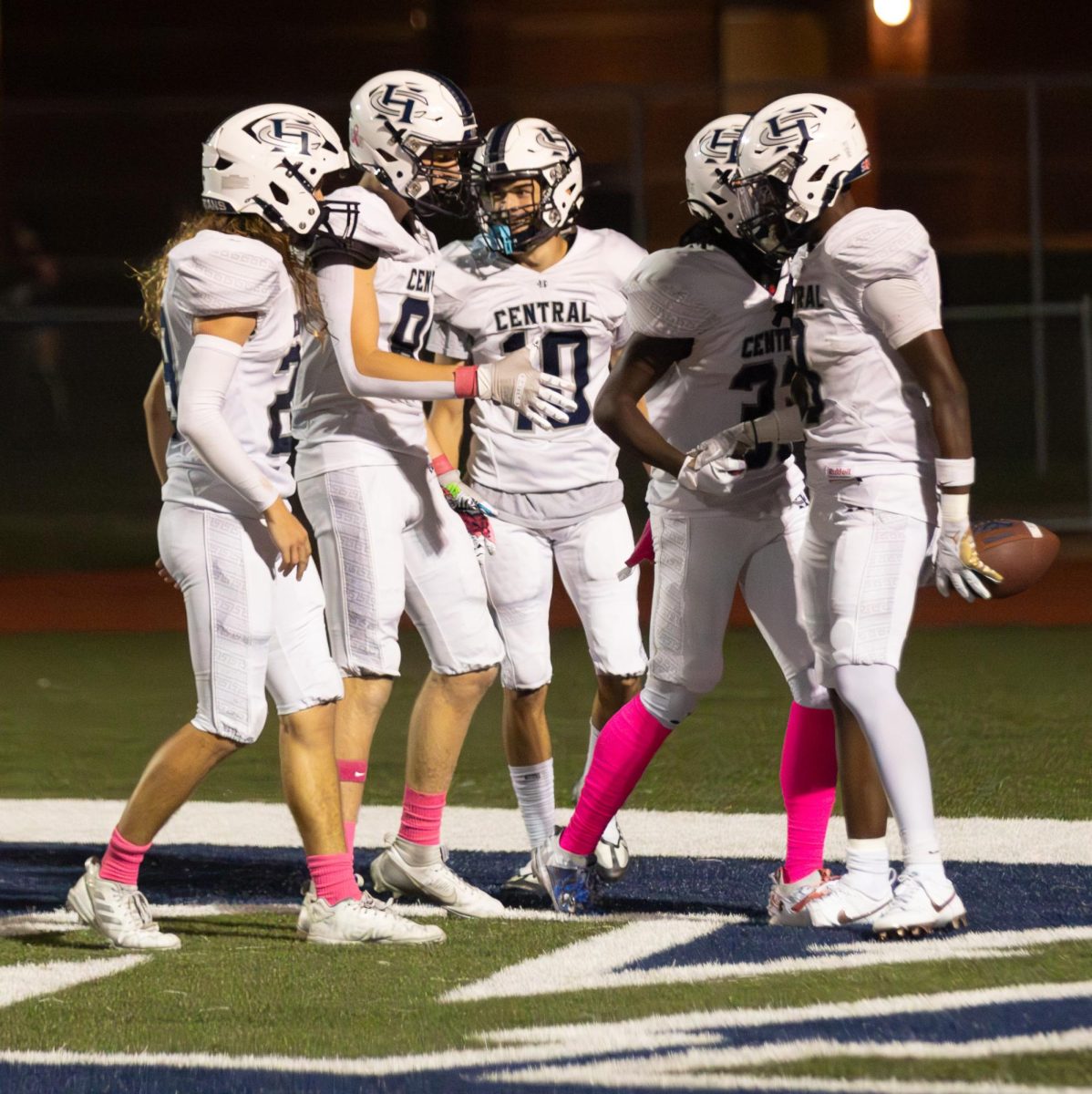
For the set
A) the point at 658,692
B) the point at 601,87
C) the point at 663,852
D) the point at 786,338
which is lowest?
the point at 663,852

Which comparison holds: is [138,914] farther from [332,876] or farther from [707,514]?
[707,514]

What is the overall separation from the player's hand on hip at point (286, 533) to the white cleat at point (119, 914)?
84 centimetres

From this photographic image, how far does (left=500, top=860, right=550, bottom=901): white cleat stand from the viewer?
524 cm

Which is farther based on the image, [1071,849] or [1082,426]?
[1082,426]

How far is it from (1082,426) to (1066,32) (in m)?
8.52

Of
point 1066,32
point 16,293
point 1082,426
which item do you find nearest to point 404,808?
point 1082,426

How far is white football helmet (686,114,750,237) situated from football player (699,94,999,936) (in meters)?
0.20

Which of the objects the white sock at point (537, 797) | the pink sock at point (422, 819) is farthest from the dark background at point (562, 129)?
the pink sock at point (422, 819)

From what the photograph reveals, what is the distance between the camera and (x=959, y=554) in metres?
4.51

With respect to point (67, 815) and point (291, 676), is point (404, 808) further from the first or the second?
point (67, 815)

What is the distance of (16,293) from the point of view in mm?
18047

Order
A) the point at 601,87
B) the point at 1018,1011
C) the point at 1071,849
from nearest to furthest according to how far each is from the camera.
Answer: the point at 1018,1011, the point at 1071,849, the point at 601,87

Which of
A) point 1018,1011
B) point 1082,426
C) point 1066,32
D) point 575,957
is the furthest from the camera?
point 1066,32

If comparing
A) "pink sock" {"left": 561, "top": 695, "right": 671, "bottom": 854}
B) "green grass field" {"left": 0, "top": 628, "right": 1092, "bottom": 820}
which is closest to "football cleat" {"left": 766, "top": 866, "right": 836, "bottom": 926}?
"pink sock" {"left": 561, "top": 695, "right": 671, "bottom": 854}
